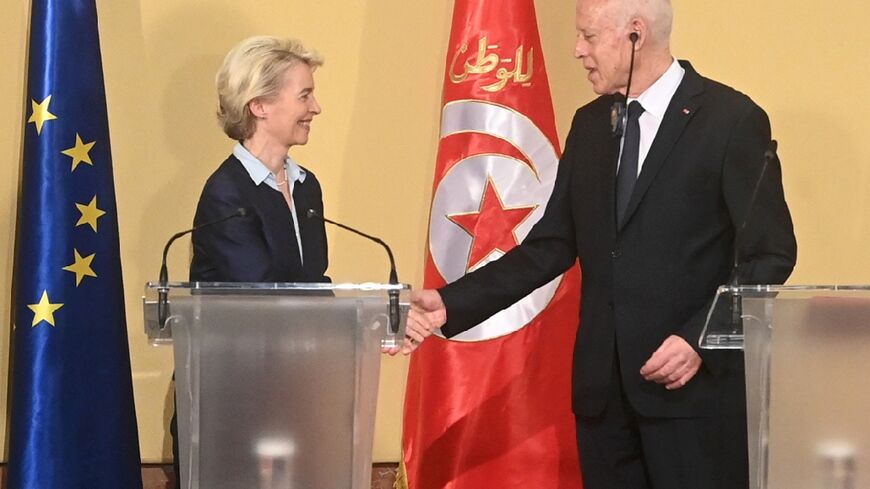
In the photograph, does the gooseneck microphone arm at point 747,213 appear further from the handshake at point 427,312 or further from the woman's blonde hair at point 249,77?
the woman's blonde hair at point 249,77

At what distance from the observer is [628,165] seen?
295 cm

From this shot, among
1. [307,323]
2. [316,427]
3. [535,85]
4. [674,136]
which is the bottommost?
[316,427]

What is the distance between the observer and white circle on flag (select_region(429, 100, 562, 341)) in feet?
12.5

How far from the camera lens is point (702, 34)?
4.35m

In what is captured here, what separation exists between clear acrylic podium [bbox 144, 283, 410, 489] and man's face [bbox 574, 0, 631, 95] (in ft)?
2.91

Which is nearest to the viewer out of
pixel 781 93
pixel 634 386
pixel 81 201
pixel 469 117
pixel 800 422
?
→ pixel 800 422

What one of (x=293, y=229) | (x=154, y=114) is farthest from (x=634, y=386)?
(x=154, y=114)

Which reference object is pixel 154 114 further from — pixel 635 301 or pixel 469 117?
pixel 635 301

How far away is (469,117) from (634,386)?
1280 millimetres

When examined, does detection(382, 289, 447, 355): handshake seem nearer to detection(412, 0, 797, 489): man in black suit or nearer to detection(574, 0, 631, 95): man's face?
detection(412, 0, 797, 489): man in black suit

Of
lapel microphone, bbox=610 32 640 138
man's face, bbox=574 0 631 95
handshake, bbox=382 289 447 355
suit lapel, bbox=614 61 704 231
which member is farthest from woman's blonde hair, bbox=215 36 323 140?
suit lapel, bbox=614 61 704 231

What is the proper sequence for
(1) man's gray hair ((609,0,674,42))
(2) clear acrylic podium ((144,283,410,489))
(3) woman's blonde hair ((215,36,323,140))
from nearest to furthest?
(2) clear acrylic podium ((144,283,410,489))
(1) man's gray hair ((609,0,674,42))
(3) woman's blonde hair ((215,36,323,140))

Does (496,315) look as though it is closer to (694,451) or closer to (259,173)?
(259,173)

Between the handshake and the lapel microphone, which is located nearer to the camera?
the lapel microphone
